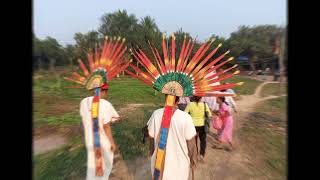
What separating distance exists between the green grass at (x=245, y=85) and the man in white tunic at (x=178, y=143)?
671 millimetres

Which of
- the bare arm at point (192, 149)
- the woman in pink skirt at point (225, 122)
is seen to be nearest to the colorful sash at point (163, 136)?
the bare arm at point (192, 149)

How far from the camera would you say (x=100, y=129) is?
11.2 feet

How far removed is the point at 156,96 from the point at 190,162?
93 cm

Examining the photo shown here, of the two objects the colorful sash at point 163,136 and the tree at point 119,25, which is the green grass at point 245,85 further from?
the tree at point 119,25

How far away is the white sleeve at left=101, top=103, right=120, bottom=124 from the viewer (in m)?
3.40

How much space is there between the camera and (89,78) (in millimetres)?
3500

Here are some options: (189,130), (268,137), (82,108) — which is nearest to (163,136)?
(189,130)

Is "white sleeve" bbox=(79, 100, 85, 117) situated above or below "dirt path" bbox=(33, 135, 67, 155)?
above

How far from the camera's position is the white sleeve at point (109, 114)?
340 centimetres

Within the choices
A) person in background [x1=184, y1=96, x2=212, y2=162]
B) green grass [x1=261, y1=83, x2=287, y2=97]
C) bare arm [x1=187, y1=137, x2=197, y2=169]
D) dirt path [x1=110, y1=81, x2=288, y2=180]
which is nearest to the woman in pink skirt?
dirt path [x1=110, y1=81, x2=288, y2=180]

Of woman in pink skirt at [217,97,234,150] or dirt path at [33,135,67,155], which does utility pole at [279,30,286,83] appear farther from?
dirt path at [33,135,67,155]

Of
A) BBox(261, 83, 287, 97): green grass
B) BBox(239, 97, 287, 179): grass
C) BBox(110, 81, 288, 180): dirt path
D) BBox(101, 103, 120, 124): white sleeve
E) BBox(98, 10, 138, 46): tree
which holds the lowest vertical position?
BBox(110, 81, 288, 180): dirt path

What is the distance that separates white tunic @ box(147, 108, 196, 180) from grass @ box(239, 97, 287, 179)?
1.35 meters
